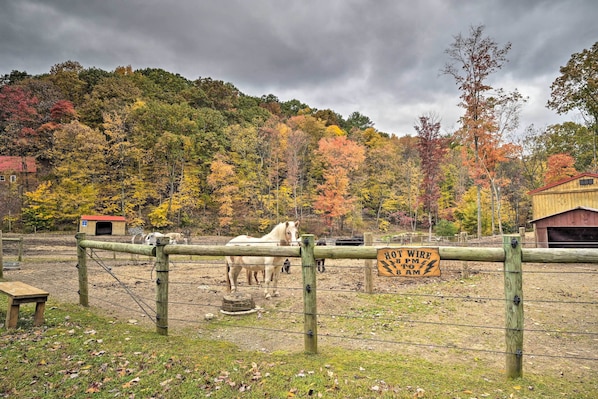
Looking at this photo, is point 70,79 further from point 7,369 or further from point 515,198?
point 515,198

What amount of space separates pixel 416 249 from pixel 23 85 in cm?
5055

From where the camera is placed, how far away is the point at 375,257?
3822 mm

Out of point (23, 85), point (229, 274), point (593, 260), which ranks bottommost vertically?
point (229, 274)

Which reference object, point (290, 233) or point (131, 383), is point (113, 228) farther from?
point (131, 383)

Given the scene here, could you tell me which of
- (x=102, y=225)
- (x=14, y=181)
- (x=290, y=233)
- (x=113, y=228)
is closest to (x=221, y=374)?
(x=290, y=233)

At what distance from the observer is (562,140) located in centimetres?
3388

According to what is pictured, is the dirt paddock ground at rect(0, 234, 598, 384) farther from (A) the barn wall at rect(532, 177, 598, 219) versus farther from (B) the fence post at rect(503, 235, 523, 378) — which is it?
(A) the barn wall at rect(532, 177, 598, 219)

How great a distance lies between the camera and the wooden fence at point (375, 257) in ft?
11.0

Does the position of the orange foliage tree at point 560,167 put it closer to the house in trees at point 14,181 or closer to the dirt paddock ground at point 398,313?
the dirt paddock ground at point 398,313

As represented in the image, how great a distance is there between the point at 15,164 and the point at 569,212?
44827mm

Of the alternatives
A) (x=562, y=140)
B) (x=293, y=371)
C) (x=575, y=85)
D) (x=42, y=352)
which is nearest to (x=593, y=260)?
(x=293, y=371)

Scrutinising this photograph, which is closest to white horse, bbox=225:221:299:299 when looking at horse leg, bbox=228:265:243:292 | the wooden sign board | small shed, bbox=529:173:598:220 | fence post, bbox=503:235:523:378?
horse leg, bbox=228:265:243:292

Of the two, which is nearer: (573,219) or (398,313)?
(398,313)

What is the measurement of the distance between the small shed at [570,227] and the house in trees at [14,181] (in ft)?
130
